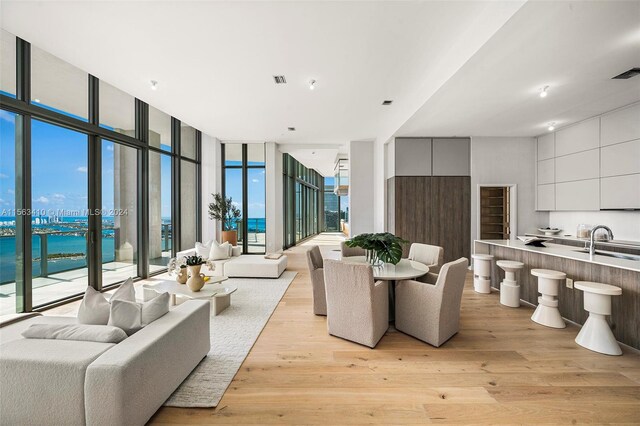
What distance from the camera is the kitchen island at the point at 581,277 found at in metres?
2.59

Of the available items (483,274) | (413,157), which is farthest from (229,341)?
(413,157)

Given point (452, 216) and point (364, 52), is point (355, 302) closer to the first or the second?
point (364, 52)

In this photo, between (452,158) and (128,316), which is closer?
(128,316)

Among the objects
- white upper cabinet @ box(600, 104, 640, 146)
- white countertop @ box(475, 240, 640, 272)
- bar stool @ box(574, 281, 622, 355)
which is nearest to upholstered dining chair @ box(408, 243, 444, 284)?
white countertop @ box(475, 240, 640, 272)

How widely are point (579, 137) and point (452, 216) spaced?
2.62m

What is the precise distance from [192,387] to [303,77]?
12.8 feet

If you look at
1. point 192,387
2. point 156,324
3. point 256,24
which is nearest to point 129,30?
point 256,24

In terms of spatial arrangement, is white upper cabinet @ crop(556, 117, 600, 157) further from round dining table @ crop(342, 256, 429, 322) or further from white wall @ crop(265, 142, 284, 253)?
white wall @ crop(265, 142, 284, 253)

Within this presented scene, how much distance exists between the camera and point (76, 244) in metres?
4.02

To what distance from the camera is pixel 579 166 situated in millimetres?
5020

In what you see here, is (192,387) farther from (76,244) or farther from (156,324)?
(76,244)

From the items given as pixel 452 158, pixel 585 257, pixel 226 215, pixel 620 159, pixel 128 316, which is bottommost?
pixel 128 316

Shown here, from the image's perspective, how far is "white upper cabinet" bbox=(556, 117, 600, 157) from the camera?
4719mm

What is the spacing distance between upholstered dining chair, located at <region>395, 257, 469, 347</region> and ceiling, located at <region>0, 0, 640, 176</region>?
2340 mm
